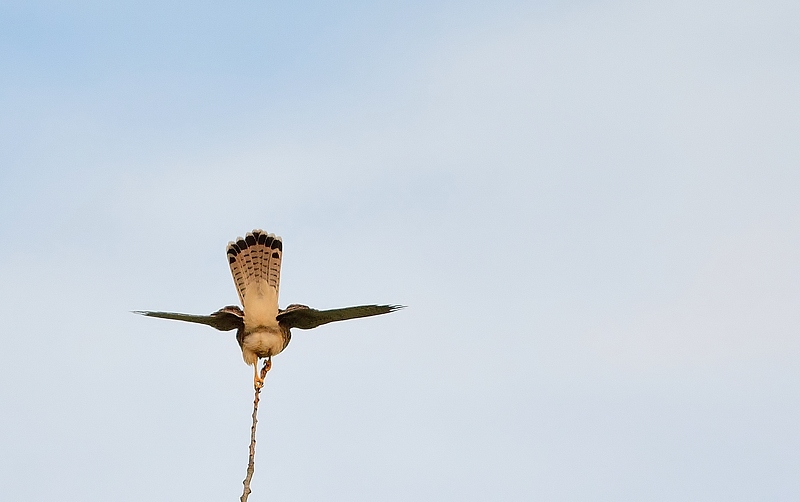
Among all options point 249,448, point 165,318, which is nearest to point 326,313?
point 165,318

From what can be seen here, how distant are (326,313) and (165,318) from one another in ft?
3.90

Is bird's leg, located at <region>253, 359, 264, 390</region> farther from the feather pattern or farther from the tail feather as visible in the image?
the tail feather

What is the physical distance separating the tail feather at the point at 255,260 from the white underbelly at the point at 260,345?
709 millimetres

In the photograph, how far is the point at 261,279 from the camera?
8.41m

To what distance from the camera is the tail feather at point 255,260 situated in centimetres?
844

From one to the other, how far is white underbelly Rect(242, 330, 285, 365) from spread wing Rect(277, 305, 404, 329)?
150mm

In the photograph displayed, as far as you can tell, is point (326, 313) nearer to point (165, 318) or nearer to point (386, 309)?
point (386, 309)

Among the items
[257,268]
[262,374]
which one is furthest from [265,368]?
[257,268]

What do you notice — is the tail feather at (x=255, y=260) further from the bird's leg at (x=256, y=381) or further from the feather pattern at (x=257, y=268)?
the bird's leg at (x=256, y=381)

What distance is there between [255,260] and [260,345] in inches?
44.1

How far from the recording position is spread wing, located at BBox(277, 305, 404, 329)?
7336 mm

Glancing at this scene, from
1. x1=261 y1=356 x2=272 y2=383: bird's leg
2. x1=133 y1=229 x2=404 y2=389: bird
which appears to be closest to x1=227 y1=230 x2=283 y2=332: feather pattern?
x1=133 y1=229 x2=404 y2=389: bird

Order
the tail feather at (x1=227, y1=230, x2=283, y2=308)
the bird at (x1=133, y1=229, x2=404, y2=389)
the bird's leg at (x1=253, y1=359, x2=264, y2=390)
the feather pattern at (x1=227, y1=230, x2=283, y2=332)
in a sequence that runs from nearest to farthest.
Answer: the bird's leg at (x1=253, y1=359, x2=264, y2=390), the bird at (x1=133, y1=229, x2=404, y2=389), the feather pattern at (x1=227, y1=230, x2=283, y2=332), the tail feather at (x1=227, y1=230, x2=283, y2=308)

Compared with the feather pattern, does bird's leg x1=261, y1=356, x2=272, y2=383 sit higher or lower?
lower
